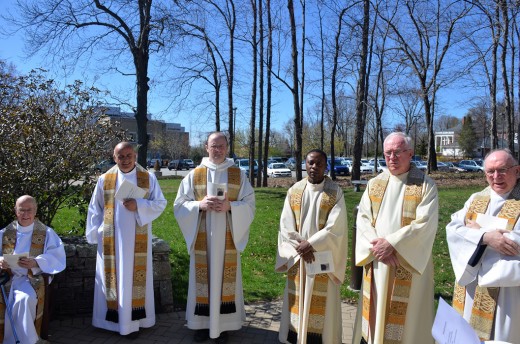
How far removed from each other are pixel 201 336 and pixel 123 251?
47.6 inches

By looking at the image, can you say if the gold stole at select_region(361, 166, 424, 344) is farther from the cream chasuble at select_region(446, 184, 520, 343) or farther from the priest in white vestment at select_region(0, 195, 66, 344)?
the priest in white vestment at select_region(0, 195, 66, 344)

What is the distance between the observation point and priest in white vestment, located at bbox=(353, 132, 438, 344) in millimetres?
3715

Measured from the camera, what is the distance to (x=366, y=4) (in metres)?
18.1

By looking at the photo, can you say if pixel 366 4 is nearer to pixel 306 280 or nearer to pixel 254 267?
pixel 254 267

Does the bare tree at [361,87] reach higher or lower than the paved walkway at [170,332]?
higher

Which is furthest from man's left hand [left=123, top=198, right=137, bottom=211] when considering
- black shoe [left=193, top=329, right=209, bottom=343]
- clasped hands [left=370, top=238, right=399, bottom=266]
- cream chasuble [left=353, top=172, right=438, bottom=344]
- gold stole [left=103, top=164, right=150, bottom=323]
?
clasped hands [left=370, top=238, right=399, bottom=266]

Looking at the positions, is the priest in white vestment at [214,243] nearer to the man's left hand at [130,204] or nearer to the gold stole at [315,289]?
the man's left hand at [130,204]

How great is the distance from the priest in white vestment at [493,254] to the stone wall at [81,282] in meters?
3.36

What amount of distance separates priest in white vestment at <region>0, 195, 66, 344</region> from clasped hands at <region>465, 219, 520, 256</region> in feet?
12.4

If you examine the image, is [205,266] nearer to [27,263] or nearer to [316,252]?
[316,252]

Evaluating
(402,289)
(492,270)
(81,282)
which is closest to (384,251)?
(402,289)

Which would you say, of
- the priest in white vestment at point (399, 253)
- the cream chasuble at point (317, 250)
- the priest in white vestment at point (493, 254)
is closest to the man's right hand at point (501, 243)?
the priest in white vestment at point (493, 254)

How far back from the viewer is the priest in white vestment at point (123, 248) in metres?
4.64

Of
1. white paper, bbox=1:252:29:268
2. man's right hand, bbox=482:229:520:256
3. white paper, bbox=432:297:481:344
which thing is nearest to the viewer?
white paper, bbox=432:297:481:344
